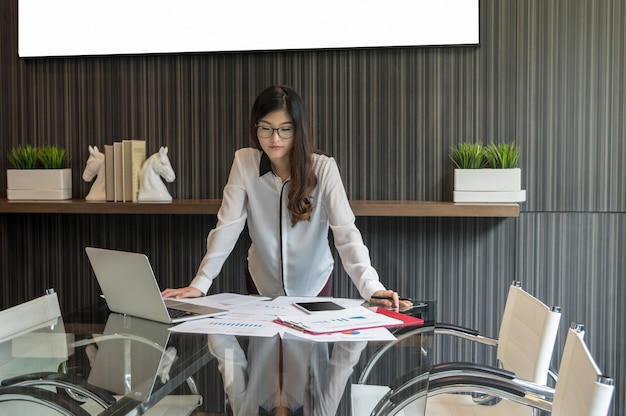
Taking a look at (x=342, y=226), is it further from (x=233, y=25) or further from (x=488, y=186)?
(x=233, y=25)

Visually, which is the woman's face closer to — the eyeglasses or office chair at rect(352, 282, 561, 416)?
the eyeglasses

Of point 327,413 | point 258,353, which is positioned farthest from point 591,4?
point 327,413

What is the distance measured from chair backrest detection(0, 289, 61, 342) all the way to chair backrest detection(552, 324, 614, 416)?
1437mm

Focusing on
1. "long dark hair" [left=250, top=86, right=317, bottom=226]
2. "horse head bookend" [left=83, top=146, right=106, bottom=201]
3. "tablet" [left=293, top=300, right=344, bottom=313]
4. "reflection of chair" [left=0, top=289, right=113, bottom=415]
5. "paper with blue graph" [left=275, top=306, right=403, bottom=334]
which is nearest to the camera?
"reflection of chair" [left=0, top=289, right=113, bottom=415]

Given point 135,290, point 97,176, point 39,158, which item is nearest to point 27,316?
point 135,290

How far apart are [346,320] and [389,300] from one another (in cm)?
34

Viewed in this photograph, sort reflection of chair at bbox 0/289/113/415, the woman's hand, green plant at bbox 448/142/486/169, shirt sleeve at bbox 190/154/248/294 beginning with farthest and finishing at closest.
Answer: green plant at bbox 448/142/486/169
shirt sleeve at bbox 190/154/248/294
the woman's hand
reflection of chair at bbox 0/289/113/415

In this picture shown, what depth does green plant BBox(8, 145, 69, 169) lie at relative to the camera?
378 centimetres

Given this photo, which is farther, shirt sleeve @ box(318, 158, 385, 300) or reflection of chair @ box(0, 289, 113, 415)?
shirt sleeve @ box(318, 158, 385, 300)

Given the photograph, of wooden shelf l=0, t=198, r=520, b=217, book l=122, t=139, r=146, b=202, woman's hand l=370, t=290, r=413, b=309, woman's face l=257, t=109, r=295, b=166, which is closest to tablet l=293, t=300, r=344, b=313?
woman's hand l=370, t=290, r=413, b=309

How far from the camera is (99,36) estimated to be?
384 centimetres

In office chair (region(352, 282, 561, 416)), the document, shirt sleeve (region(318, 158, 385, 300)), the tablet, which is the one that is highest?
shirt sleeve (region(318, 158, 385, 300))

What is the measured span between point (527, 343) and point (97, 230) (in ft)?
8.00

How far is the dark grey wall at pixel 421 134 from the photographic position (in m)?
3.56
